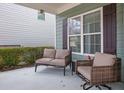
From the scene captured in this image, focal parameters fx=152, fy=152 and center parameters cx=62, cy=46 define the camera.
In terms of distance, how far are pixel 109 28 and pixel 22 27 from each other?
5.31 meters

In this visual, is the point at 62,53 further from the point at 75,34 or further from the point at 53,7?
the point at 53,7

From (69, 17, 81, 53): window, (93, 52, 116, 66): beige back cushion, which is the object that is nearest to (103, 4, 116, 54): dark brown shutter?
(93, 52, 116, 66): beige back cushion

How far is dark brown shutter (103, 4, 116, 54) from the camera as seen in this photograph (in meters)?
4.19

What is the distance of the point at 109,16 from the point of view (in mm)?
4312

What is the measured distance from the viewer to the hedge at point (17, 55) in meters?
5.91

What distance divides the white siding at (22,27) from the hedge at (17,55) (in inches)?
58.4

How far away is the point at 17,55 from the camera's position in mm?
6312

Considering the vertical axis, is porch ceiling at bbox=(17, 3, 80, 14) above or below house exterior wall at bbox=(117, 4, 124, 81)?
above

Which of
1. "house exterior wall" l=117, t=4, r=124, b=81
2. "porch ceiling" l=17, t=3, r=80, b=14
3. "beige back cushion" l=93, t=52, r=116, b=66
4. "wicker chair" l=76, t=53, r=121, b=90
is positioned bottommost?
"wicker chair" l=76, t=53, r=121, b=90

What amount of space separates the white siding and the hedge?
1.48 meters

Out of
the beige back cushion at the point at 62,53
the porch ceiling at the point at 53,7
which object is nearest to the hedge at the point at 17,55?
the beige back cushion at the point at 62,53

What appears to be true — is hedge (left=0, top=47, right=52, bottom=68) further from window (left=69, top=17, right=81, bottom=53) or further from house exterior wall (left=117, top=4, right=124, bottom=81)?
house exterior wall (left=117, top=4, right=124, bottom=81)

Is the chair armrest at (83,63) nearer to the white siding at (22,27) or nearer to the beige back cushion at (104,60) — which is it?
the beige back cushion at (104,60)

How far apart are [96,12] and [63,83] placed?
98.7 inches
